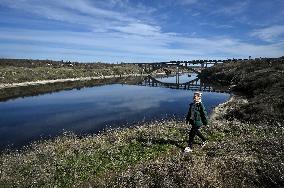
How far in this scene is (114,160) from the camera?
52.0 feet

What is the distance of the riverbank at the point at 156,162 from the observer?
1258 cm

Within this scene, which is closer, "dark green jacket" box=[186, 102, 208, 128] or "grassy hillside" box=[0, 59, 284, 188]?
"grassy hillside" box=[0, 59, 284, 188]

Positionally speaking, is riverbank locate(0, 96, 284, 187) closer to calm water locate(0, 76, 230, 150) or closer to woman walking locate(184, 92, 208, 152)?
woman walking locate(184, 92, 208, 152)

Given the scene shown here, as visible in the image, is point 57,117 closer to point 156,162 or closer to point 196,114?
point 196,114

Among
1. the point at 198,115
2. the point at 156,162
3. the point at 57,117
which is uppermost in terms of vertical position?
the point at 198,115

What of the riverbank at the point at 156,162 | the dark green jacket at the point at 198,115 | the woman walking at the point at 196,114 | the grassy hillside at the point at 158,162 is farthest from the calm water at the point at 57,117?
the dark green jacket at the point at 198,115

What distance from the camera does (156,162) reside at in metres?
13.9

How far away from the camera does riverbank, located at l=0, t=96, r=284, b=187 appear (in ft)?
41.3

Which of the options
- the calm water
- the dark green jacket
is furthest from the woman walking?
the calm water

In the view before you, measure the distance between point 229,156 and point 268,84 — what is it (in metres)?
35.4

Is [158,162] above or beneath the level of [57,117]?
above

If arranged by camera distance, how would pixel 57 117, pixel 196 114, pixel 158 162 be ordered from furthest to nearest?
pixel 57 117 < pixel 196 114 < pixel 158 162

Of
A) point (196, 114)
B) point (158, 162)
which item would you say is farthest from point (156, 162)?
point (196, 114)

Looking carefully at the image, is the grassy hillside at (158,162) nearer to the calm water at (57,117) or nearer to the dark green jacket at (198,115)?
the dark green jacket at (198,115)
